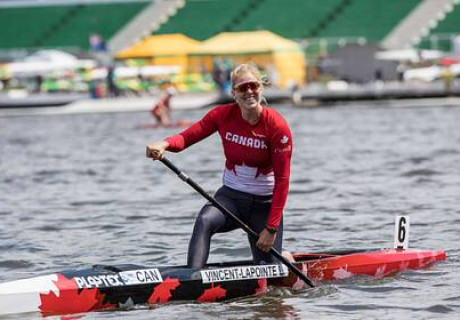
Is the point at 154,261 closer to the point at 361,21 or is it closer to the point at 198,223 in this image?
the point at 198,223

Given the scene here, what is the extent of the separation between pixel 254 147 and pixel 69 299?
6.22 ft

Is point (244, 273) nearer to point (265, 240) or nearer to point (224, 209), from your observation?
point (265, 240)

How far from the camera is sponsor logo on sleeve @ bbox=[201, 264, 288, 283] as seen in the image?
993 cm

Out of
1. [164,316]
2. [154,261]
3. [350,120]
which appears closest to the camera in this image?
[164,316]

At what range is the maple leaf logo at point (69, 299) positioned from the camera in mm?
9391

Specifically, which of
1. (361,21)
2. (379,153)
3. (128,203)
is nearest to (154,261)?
(128,203)

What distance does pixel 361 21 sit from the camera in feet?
215

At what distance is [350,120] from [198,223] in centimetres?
2597

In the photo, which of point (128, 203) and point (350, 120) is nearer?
point (128, 203)

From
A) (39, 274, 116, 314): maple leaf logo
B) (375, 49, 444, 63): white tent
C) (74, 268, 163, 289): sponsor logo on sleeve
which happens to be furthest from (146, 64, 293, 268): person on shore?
(375, 49, 444, 63): white tent

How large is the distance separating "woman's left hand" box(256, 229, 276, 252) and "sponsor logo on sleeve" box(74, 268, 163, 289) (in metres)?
0.86

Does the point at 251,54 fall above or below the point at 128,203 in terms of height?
above

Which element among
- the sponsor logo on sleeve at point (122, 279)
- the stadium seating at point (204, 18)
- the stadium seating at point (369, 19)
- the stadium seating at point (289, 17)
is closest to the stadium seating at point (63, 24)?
the stadium seating at point (204, 18)

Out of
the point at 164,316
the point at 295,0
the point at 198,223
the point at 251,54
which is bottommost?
the point at 164,316
